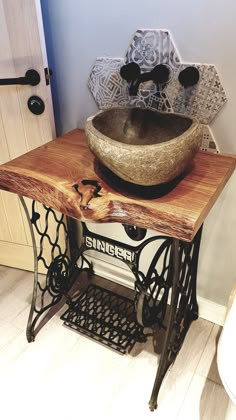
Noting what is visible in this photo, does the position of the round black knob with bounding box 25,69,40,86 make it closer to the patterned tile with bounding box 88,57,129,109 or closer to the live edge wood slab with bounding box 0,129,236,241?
the patterned tile with bounding box 88,57,129,109

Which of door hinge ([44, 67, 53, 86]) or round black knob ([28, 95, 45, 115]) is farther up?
door hinge ([44, 67, 53, 86])

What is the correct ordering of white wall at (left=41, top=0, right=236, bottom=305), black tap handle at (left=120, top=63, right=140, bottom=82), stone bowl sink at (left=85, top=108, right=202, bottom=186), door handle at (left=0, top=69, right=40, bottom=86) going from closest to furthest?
1. stone bowl sink at (left=85, top=108, right=202, bottom=186)
2. white wall at (left=41, top=0, right=236, bottom=305)
3. black tap handle at (left=120, top=63, right=140, bottom=82)
4. door handle at (left=0, top=69, right=40, bottom=86)

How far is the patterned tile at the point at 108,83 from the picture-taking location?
121 centimetres

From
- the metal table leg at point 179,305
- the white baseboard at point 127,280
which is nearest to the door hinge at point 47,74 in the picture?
the metal table leg at point 179,305

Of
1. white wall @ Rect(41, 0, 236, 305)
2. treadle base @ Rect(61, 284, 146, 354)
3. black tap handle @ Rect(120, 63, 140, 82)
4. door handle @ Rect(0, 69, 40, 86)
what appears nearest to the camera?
white wall @ Rect(41, 0, 236, 305)

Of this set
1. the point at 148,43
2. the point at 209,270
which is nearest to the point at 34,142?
the point at 148,43

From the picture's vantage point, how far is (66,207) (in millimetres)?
921

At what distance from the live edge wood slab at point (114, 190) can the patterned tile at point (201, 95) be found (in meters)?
0.15

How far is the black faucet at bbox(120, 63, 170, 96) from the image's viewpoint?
1077 millimetres

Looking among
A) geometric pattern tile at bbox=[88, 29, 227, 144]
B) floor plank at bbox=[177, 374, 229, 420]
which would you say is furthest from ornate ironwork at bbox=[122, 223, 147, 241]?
floor plank at bbox=[177, 374, 229, 420]

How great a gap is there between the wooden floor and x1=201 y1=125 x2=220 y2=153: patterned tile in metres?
0.85

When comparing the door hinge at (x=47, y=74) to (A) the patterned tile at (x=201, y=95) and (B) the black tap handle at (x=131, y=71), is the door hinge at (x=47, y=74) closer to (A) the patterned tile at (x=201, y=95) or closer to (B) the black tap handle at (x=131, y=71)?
(B) the black tap handle at (x=131, y=71)

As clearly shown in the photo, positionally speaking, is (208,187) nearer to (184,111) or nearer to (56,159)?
(184,111)

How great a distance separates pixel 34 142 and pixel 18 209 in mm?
394
